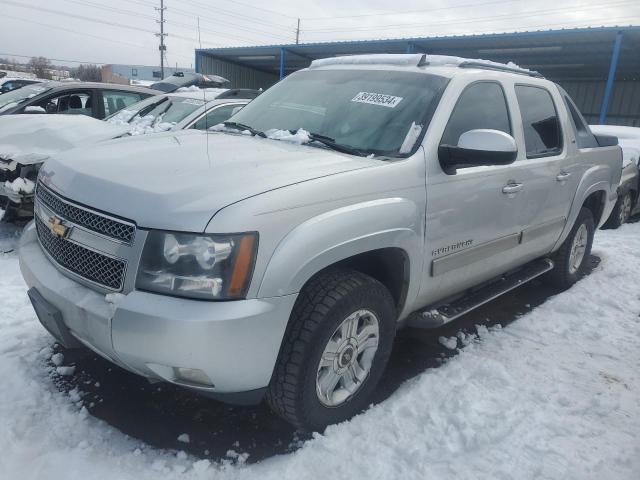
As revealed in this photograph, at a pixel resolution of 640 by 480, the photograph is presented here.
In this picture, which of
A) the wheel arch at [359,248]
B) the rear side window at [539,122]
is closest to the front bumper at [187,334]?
the wheel arch at [359,248]

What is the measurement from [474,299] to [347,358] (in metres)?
1.26

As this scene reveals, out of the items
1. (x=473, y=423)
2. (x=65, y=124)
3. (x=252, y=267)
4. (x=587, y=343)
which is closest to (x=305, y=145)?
(x=252, y=267)

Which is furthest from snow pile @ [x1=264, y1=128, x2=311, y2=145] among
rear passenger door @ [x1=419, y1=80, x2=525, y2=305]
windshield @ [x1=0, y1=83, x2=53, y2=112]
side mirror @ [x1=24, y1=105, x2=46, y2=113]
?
windshield @ [x1=0, y1=83, x2=53, y2=112]

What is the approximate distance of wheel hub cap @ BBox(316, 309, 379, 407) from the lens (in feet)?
8.03

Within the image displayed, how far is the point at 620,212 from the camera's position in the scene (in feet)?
24.6

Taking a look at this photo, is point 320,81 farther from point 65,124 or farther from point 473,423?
point 65,124

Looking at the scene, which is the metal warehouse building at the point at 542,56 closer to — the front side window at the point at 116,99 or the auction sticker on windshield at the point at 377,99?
the front side window at the point at 116,99

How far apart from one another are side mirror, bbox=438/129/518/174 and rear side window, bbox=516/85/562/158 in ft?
3.22

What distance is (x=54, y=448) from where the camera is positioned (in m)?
2.28

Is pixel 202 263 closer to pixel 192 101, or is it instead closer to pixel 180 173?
pixel 180 173

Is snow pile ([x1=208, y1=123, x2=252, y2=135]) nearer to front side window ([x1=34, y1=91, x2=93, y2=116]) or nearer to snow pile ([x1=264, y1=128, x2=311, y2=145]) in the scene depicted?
snow pile ([x1=264, y1=128, x2=311, y2=145])

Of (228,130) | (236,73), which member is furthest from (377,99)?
(236,73)

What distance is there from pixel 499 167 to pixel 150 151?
2.08m

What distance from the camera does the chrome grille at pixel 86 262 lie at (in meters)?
2.10
